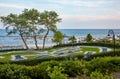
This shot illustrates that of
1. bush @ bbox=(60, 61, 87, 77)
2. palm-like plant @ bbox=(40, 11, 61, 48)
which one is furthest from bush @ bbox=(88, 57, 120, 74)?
palm-like plant @ bbox=(40, 11, 61, 48)

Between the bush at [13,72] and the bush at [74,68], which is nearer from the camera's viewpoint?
the bush at [13,72]

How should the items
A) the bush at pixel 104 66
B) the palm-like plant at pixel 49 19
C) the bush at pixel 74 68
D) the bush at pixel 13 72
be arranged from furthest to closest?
the palm-like plant at pixel 49 19, the bush at pixel 104 66, the bush at pixel 74 68, the bush at pixel 13 72

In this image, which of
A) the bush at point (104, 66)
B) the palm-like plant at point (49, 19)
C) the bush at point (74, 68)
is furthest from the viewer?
the palm-like plant at point (49, 19)

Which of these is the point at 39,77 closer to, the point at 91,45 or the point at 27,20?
the point at 91,45

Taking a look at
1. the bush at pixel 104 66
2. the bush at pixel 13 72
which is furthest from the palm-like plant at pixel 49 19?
the bush at pixel 13 72

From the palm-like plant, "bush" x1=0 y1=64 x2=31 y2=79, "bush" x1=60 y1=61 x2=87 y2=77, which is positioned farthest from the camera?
the palm-like plant

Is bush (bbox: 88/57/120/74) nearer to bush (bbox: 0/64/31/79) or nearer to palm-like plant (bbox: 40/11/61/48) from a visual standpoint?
bush (bbox: 0/64/31/79)

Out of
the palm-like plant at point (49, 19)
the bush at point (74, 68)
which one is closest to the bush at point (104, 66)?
the bush at point (74, 68)

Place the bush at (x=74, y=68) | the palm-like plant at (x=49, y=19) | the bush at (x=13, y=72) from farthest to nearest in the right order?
the palm-like plant at (x=49, y=19), the bush at (x=74, y=68), the bush at (x=13, y=72)

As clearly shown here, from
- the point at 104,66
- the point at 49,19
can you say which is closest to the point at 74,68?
the point at 104,66

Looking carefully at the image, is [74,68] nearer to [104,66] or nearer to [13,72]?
[104,66]

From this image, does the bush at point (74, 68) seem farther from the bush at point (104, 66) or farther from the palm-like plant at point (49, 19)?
the palm-like plant at point (49, 19)

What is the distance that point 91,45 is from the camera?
136 feet

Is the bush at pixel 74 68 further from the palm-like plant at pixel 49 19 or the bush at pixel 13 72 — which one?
the palm-like plant at pixel 49 19
